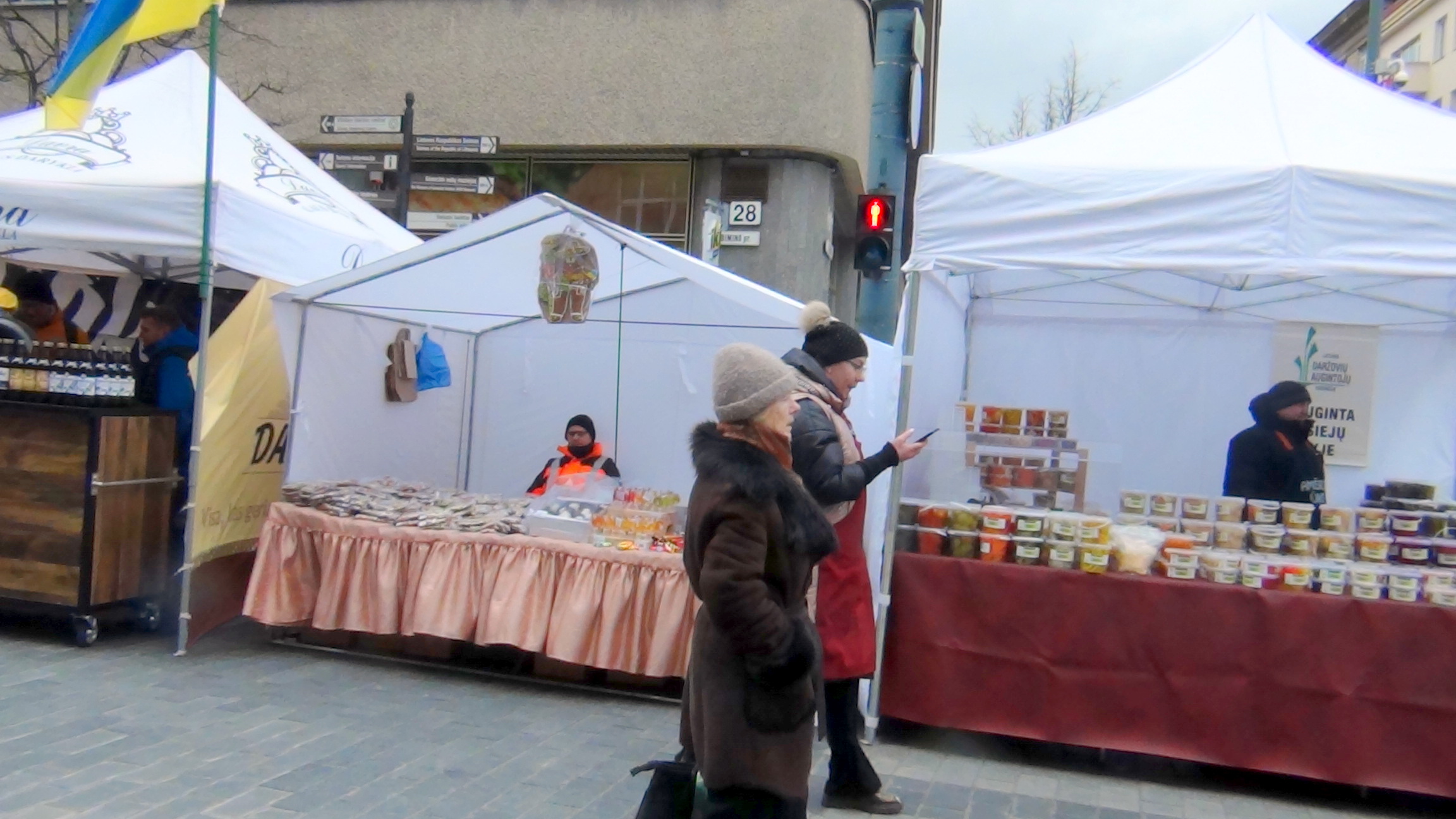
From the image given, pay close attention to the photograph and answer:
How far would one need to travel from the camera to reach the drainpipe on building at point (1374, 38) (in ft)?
40.1

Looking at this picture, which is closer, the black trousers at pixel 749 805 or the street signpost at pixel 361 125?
the black trousers at pixel 749 805

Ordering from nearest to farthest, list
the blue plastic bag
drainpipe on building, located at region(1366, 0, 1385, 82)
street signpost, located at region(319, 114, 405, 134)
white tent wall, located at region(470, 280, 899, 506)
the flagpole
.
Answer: the flagpole < the blue plastic bag < white tent wall, located at region(470, 280, 899, 506) < street signpost, located at region(319, 114, 405, 134) < drainpipe on building, located at region(1366, 0, 1385, 82)

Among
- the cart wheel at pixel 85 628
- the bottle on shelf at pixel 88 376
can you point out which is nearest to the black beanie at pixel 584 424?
the bottle on shelf at pixel 88 376

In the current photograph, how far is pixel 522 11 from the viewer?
44.2 ft

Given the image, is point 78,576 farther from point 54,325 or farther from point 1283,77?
point 1283,77

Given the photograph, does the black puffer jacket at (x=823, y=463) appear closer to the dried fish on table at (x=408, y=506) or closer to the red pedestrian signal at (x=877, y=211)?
the dried fish on table at (x=408, y=506)

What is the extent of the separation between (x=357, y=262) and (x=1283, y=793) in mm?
6005

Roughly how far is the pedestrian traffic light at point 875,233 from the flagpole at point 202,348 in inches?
150

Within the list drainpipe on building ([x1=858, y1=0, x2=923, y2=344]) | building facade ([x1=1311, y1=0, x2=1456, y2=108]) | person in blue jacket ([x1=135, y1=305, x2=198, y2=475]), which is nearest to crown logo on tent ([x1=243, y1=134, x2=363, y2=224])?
person in blue jacket ([x1=135, y1=305, x2=198, y2=475])

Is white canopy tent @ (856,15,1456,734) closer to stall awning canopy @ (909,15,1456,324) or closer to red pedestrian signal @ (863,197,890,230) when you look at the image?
stall awning canopy @ (909,15,1456,324)

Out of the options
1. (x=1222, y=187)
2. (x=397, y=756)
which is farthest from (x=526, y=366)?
(x=1222, y=187)

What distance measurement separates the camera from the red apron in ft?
14.3

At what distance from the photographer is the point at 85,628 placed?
240 inches

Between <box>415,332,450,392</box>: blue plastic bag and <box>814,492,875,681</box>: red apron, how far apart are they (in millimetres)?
4695
